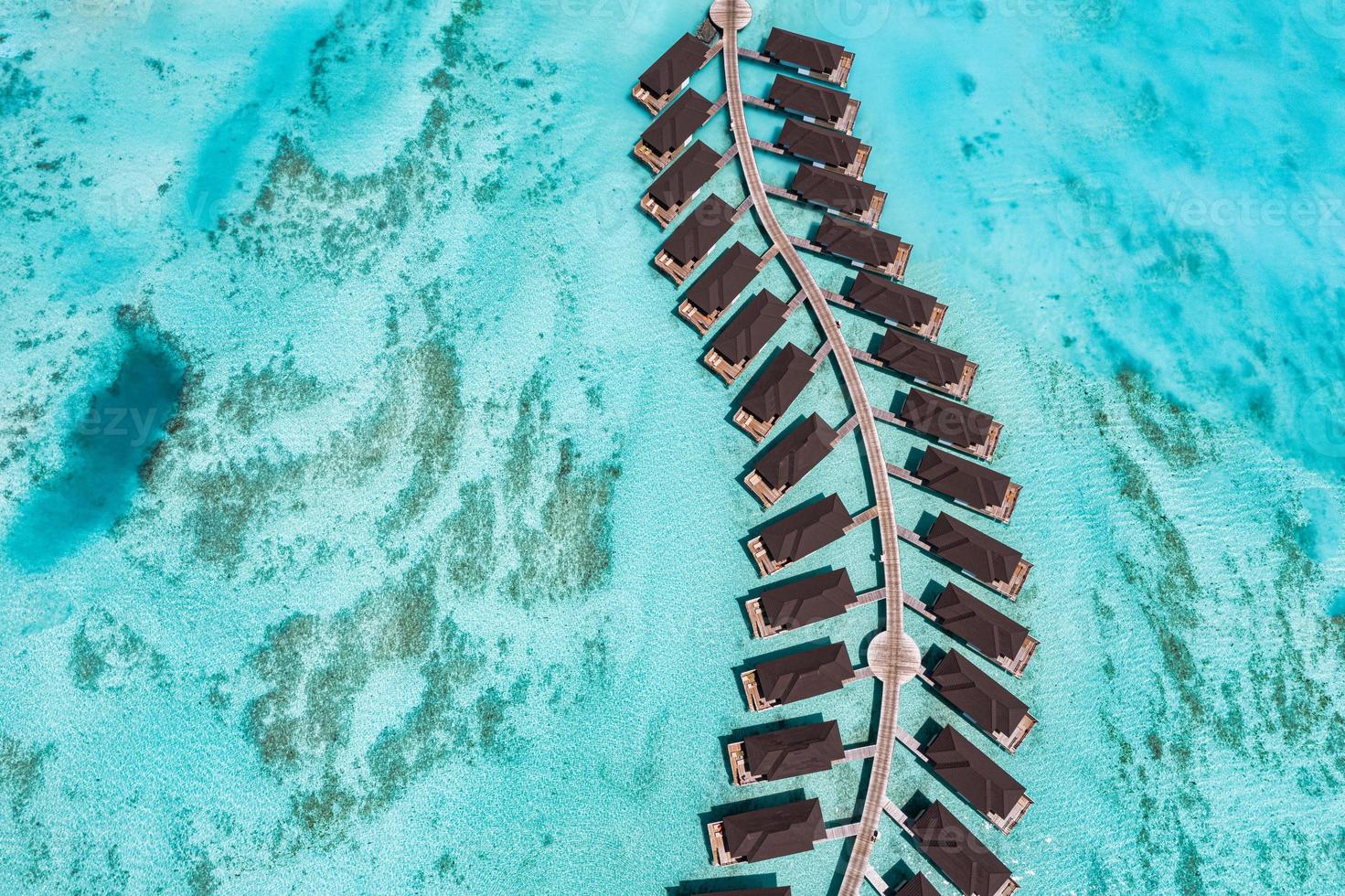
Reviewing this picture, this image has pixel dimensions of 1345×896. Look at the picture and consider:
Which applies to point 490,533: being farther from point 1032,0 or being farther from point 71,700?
point 1032,0

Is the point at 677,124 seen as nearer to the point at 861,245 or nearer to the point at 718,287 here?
the point at 718,287

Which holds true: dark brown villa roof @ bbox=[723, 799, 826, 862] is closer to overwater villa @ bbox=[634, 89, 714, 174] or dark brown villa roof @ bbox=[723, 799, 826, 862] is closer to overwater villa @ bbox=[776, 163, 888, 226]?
overwater villa @ bbox=[776, 163, 888, 226]

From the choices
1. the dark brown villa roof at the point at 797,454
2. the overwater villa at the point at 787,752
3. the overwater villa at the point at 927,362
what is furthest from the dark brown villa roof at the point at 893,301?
the overwater villa at the point at 787,752

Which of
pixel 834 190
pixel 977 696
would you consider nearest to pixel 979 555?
pixel 977 696

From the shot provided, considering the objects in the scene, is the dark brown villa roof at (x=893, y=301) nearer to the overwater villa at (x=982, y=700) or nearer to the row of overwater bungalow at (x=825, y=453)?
the row of overwater bungalow at (x=825, y=453)

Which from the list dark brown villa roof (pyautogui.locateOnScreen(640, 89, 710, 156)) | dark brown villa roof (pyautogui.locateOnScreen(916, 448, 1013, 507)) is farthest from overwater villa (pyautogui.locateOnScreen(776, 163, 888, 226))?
dark brown villa roof (pyautogui.locateOnScreen(916, 448, 1013, 507))
